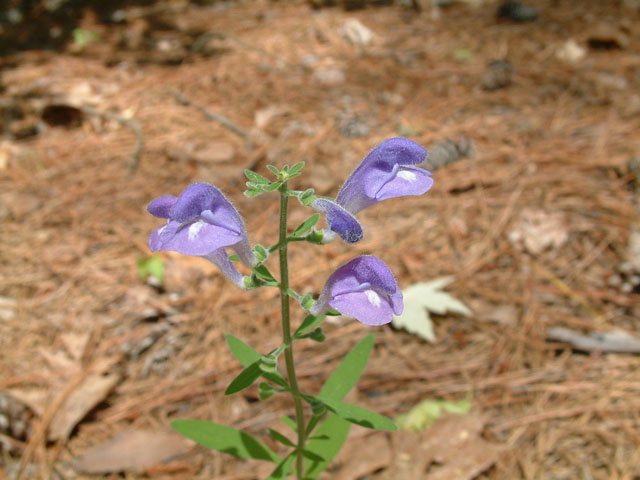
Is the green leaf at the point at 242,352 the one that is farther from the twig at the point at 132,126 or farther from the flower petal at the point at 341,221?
the twig at the point at 132,126

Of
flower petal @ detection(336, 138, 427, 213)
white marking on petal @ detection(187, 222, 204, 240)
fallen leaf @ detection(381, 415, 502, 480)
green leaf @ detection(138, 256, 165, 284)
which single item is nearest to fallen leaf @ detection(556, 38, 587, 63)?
fallen leaf @ detection(381, 415, 502, 480)

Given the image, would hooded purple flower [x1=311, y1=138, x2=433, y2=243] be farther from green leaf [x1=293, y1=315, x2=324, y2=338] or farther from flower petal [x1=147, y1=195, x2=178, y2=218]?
flower petal [x1=147, y1=195, x2=178, y2=218]

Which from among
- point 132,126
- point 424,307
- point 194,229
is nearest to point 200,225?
point 194,229

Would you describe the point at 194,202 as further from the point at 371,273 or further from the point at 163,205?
the point at 371,273

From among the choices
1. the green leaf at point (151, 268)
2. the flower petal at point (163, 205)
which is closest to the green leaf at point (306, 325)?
the flower petal at point (163, 205)

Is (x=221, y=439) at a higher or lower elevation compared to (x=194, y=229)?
lower

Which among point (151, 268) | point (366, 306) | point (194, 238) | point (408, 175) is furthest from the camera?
point (151, 268)

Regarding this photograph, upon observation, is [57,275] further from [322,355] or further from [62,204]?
[322,355]
